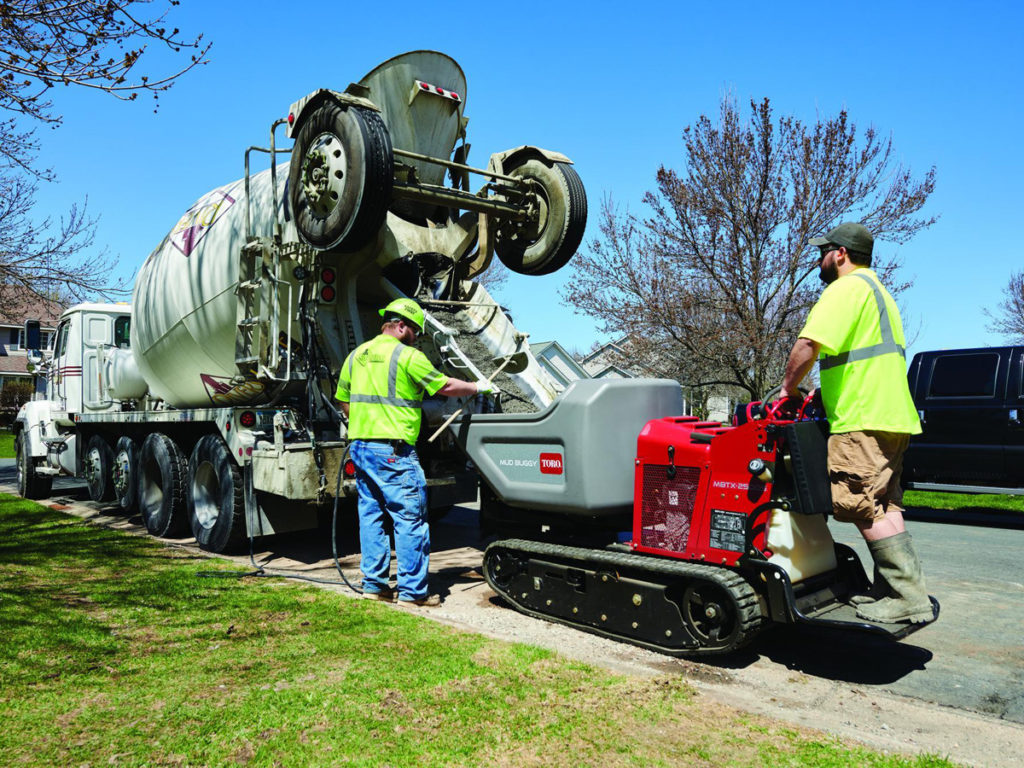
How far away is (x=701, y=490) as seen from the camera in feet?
14.3

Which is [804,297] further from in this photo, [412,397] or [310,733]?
[310,733]

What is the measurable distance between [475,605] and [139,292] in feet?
17.9

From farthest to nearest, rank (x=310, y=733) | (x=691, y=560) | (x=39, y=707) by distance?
(x=691, y=560), (x=39, y=707), (x=310, y=733)

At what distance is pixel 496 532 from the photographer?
5.82 m

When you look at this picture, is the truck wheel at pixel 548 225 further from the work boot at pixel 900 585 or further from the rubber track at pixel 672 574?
the work boot at pixel 900 585

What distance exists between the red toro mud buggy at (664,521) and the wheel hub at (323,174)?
196 cm

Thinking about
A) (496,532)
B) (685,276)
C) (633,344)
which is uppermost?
Result: (685,276)

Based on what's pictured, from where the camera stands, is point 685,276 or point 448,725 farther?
point 685,276

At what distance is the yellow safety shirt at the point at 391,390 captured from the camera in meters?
5.42

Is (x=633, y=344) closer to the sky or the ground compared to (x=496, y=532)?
closer to the sky

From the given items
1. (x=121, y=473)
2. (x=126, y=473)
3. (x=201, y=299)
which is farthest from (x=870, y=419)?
(x=121, y=473)

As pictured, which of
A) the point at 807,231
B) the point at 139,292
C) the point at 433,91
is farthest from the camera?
the point at 807,231

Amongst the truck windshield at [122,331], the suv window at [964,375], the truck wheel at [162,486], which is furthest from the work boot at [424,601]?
the suv window at [964,375]

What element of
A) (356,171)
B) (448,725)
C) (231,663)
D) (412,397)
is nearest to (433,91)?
(356,171)
